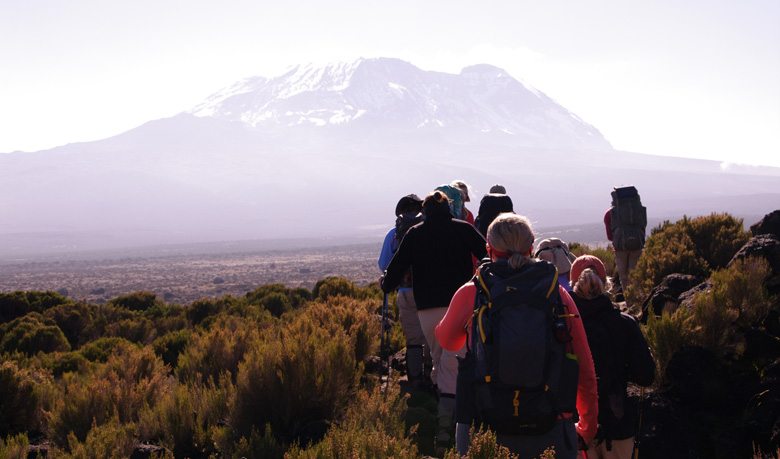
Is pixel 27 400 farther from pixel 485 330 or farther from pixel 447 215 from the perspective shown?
pixel 485 330

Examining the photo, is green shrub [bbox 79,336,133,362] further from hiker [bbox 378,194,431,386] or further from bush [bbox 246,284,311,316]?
hiker [bbox 378,194,431,386]

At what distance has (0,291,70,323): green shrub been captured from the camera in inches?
669

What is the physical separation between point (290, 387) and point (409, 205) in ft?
6.14

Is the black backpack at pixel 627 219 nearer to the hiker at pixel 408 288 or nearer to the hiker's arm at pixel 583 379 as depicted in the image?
the hiker at pixel 408 288

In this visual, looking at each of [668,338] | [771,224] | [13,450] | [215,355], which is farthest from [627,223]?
[13,450]

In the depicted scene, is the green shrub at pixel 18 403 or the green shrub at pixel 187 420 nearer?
the green shrub at pixel 187 420

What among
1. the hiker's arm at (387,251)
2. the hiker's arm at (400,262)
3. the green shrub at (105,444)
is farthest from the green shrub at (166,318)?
the hiker's arm at (400,262)

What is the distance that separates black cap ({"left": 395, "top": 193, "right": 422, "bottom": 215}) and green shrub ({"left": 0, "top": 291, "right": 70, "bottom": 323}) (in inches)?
531

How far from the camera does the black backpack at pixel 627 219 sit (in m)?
9.57

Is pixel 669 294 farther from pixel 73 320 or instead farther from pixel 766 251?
pixel 73 320

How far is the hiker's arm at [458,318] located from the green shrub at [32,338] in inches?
429

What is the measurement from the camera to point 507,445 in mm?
3438

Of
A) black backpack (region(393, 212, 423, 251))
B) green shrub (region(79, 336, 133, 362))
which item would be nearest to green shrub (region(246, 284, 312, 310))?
green shrub (region(79, 336, 133, 362))

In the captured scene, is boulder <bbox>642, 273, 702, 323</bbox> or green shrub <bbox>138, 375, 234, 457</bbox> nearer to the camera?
green shrub <bbox>138, 375, 234, 457</bbox>
